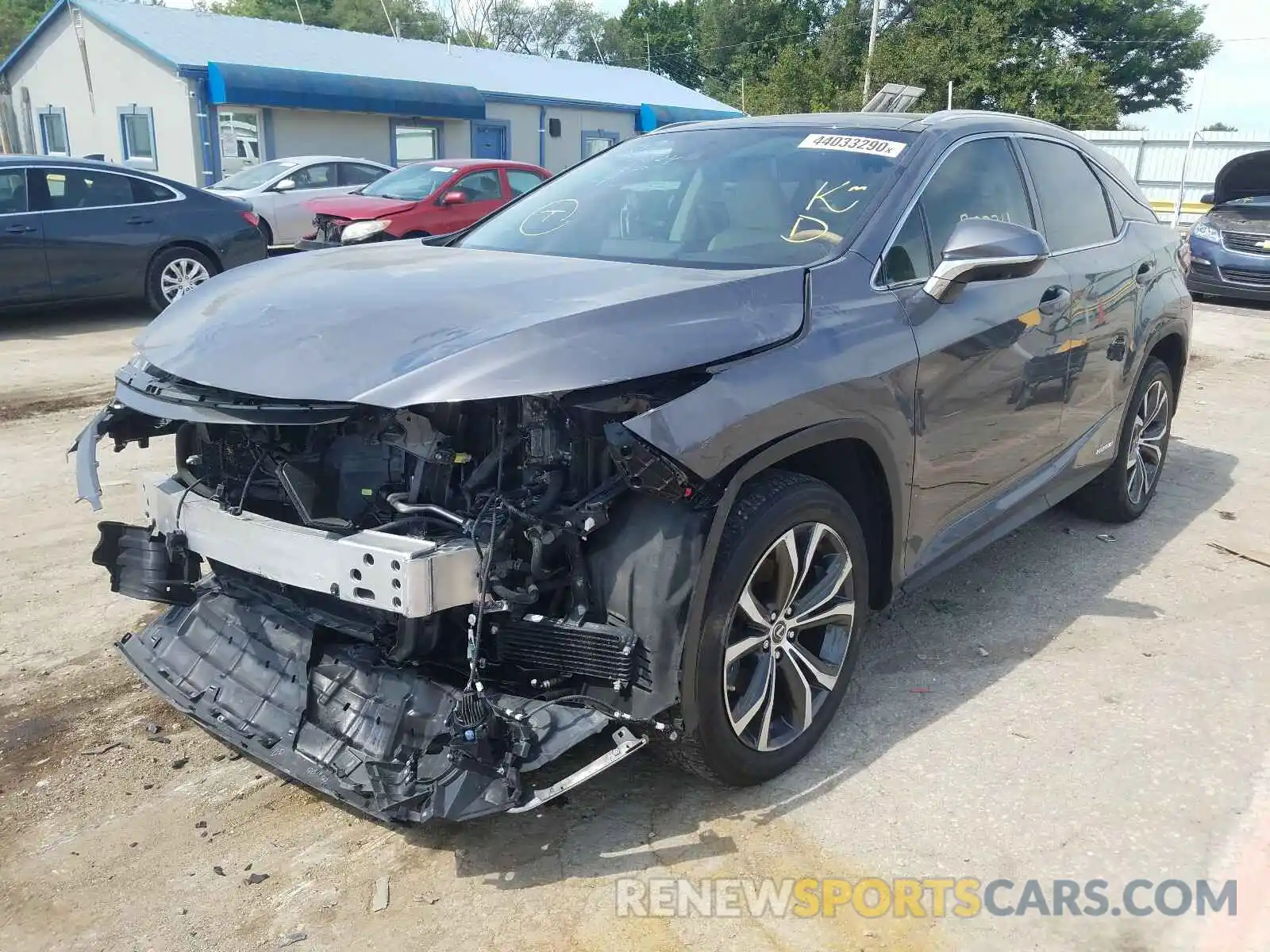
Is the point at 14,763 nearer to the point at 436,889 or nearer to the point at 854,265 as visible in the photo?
the point at 436,889

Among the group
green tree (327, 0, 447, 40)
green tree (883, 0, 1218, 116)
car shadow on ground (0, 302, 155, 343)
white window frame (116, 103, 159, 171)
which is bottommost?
car shadow on ground (0, 302, 155, 343)

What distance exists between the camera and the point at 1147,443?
216 inches

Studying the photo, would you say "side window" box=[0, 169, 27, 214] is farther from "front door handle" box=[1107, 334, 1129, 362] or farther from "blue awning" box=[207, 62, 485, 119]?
"blue awning" box=[207, 62, 485, 119]

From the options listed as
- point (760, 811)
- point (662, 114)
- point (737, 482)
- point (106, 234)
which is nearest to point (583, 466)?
point (737, 482)

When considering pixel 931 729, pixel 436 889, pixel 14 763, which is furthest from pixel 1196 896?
pixel 14 763

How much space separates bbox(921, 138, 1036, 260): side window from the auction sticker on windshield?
6.7 inches

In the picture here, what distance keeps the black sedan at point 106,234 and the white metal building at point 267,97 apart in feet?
37.6

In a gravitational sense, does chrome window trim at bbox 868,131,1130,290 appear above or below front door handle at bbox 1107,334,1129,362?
above

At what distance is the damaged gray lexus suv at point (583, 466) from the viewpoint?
2.55m

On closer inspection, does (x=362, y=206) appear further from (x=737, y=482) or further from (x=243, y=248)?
A: (x=737, y=482)

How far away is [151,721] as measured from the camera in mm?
3389

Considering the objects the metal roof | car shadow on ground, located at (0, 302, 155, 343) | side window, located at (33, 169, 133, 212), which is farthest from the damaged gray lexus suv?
the metal roof

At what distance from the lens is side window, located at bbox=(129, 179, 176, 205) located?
10.4m

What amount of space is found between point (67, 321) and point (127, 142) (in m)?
14.8
